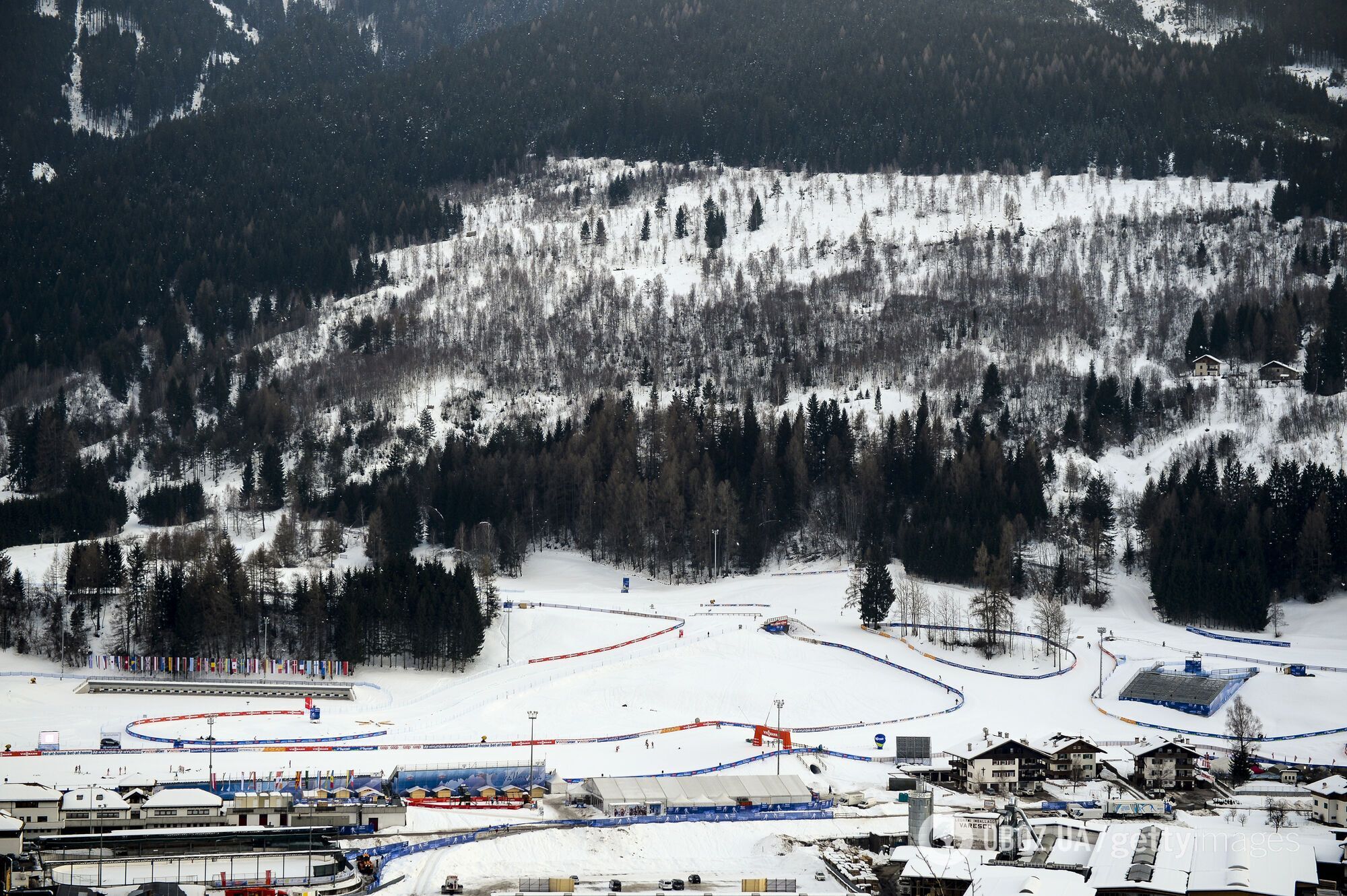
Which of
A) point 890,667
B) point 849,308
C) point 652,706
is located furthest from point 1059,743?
point 849,308

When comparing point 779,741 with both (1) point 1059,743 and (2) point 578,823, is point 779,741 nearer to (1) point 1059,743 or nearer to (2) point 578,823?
(1) point 1059,743

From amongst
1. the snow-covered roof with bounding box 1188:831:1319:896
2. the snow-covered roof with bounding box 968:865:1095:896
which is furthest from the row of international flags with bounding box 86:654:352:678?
the snow-covered roof with bounding box 1188:831:1319:896

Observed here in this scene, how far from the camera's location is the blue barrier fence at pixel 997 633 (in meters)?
95.1

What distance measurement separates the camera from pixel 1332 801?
70.0 metres

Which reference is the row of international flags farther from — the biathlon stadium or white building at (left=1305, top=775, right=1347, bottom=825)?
white building at (left=1305, top=775, right=1347, bottom=825)

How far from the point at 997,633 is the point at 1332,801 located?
32.1 metres

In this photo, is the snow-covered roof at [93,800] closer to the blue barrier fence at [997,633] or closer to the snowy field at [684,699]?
the snowy field at [684,699]

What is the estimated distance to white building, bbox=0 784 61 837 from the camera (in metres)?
61.9

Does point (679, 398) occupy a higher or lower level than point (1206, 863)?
higher

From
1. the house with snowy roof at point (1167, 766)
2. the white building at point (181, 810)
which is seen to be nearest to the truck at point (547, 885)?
the white building at point (181, 810)

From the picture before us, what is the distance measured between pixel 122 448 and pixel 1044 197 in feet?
347

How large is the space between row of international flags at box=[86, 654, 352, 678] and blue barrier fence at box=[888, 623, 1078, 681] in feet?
115

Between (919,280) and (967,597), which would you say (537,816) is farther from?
(919,280)

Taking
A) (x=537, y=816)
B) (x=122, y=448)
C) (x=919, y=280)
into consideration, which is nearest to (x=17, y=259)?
(x=122, y=448)
